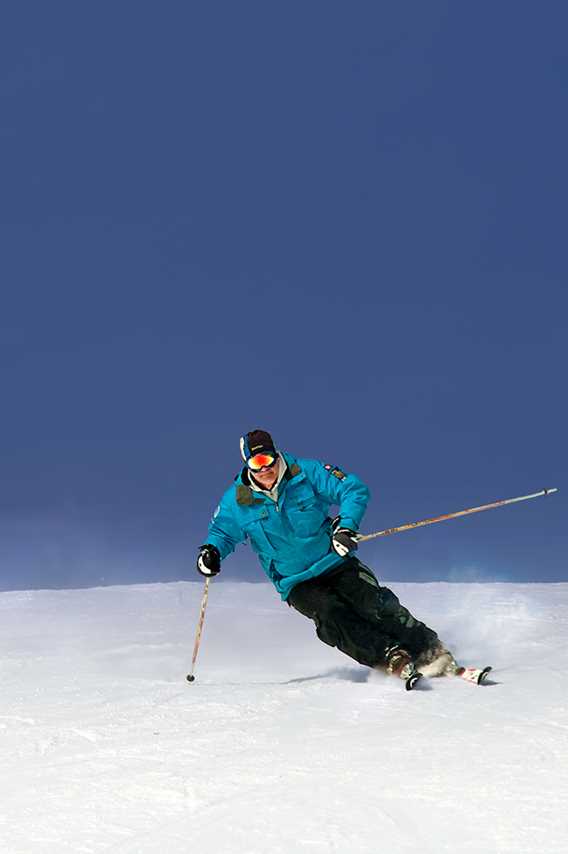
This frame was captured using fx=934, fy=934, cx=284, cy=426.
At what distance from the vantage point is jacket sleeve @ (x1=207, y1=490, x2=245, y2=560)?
600cm

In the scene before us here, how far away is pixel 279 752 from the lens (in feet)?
11.9

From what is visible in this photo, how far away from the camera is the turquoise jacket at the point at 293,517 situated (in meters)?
5.82

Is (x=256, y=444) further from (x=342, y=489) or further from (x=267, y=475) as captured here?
(x=342, y=489)

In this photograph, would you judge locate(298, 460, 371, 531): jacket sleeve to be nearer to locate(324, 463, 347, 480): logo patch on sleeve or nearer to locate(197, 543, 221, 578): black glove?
locate(324, 463, 347, 480): logo patch on sleeve

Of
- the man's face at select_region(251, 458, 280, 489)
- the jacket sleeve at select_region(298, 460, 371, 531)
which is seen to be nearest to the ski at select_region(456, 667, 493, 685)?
the jacket sleeve at select_region(298, 460, 371, 531)

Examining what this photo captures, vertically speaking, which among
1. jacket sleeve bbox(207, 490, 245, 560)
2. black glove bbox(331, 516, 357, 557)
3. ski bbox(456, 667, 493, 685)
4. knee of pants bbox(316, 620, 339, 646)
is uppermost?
jacket sleeve bbox(207, 490, 245, 560)

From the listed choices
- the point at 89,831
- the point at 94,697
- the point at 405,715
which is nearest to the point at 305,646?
the point at 94,697

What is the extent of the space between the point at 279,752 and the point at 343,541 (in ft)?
6.16

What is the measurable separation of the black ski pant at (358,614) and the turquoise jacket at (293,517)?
99 millimetres

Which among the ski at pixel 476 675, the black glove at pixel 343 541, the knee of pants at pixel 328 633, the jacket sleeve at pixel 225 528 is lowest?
the ski at pixel 476 675

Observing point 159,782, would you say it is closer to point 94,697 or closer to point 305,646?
point 94,697

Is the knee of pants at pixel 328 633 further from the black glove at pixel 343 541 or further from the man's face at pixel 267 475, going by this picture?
the man's face at pixel 267 475

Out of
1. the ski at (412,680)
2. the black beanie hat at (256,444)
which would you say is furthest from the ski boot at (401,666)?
the black beanie hat at (256,444)

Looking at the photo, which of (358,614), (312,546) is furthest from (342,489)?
(358,614)
